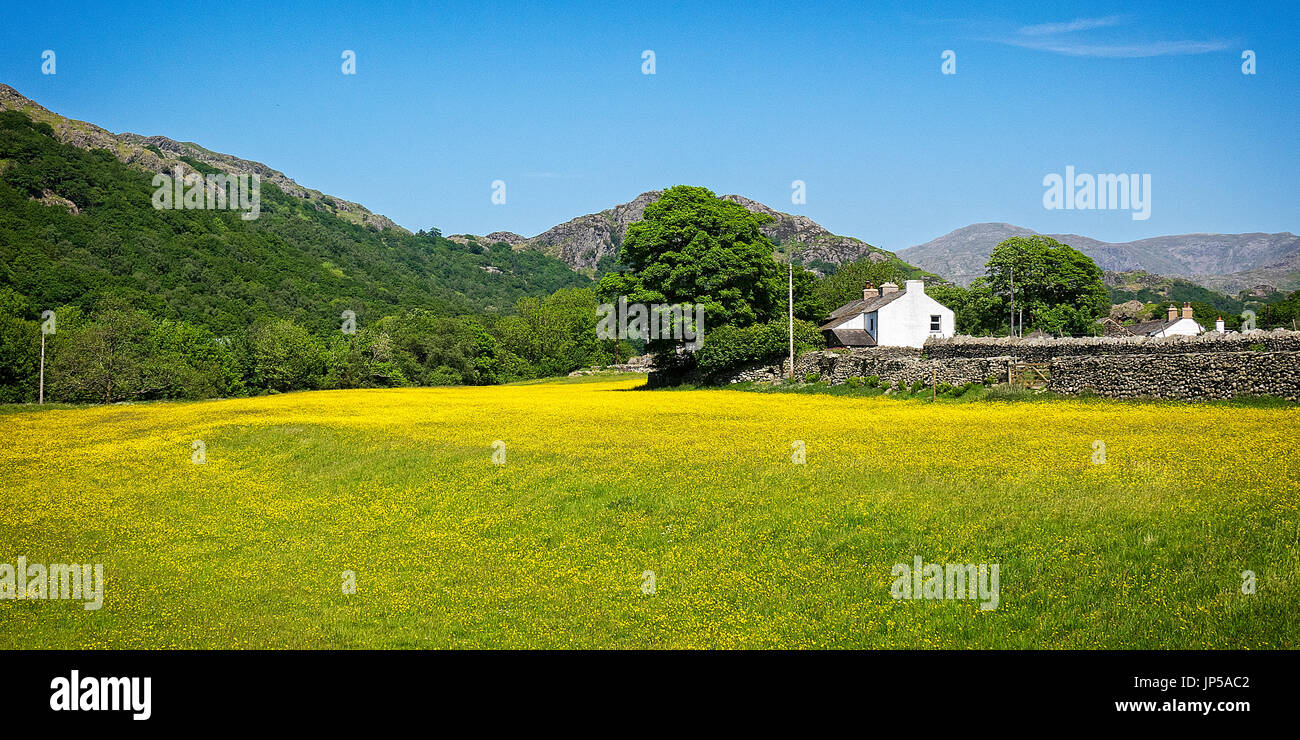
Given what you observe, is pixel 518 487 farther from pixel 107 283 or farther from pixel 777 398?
pixel 107 283

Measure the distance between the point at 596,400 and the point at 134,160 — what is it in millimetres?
200134

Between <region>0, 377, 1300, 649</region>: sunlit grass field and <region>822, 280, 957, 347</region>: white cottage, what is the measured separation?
40.9 m

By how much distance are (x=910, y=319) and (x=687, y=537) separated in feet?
190

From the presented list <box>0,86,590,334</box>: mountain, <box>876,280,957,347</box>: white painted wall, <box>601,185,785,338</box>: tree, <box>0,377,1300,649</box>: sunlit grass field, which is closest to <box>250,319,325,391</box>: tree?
<box>0,86,590,334</box>: mountain

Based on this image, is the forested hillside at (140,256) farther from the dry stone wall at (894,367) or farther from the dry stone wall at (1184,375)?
the dry stone wall at (1184,375)

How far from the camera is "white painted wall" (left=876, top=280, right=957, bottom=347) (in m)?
66.4

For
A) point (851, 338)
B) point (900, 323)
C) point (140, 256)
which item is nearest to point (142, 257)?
point (140, 256)

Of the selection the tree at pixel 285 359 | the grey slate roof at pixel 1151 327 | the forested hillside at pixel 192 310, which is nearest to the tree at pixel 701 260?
the tree at pixel 285 359

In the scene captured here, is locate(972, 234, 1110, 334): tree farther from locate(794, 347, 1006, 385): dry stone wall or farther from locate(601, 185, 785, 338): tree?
locate(794, 347, 1006, 385): dry stone wall

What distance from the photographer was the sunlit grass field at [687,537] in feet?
33.8

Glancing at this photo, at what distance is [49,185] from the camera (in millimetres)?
122125
